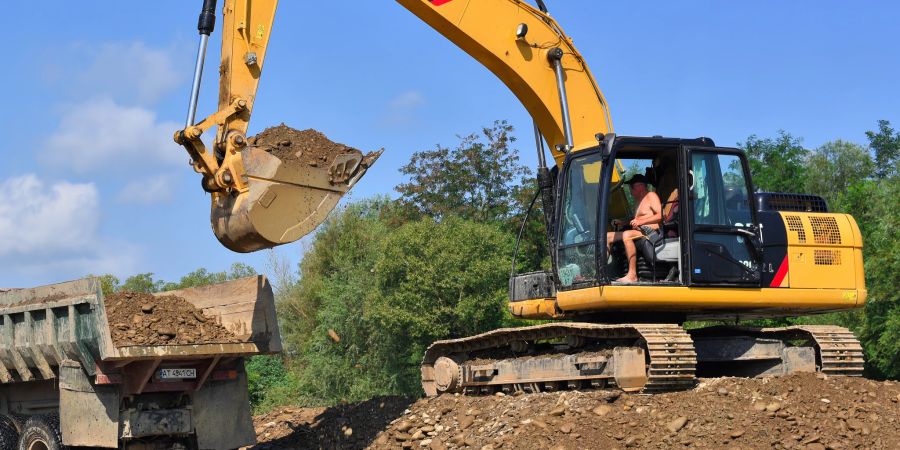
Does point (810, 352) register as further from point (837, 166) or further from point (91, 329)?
point (837, 166)

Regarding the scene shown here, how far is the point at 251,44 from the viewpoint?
10.5 metres

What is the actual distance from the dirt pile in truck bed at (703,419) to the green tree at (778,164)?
2911 centimetres

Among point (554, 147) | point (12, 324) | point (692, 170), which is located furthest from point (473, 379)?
point (12, 324)

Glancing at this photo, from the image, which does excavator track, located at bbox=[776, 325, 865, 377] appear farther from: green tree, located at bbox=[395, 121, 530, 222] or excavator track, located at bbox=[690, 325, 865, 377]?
green tree, located at bbox=[395, 121, 530, 222]

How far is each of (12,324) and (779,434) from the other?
808 cm

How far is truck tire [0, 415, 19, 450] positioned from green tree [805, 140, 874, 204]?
43.6 m

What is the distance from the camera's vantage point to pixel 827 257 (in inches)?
415

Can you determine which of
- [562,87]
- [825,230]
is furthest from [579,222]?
[825,230]

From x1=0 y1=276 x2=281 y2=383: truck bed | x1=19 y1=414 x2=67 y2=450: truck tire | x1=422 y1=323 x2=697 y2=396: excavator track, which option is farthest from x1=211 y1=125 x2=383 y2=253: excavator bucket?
x1=19 y1=414 x2=67 y2=450: truck tire

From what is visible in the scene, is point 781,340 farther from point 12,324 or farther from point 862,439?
point 12,324

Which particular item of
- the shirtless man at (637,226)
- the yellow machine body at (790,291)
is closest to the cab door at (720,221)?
the yellow machine body at (790,291)

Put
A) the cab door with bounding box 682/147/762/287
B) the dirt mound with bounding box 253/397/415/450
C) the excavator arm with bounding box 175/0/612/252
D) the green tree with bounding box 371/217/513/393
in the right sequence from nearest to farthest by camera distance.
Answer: the excavator arm with bounding box 175/0/612/252
the cab door with bounding box 682/147/762/287
the dirt mound with bounding box 253/397/415/450
the green tree with bounding box 371/217/513/393

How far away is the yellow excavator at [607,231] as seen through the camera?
9.83 meters

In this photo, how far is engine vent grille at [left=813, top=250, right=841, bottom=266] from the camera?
1049cm
